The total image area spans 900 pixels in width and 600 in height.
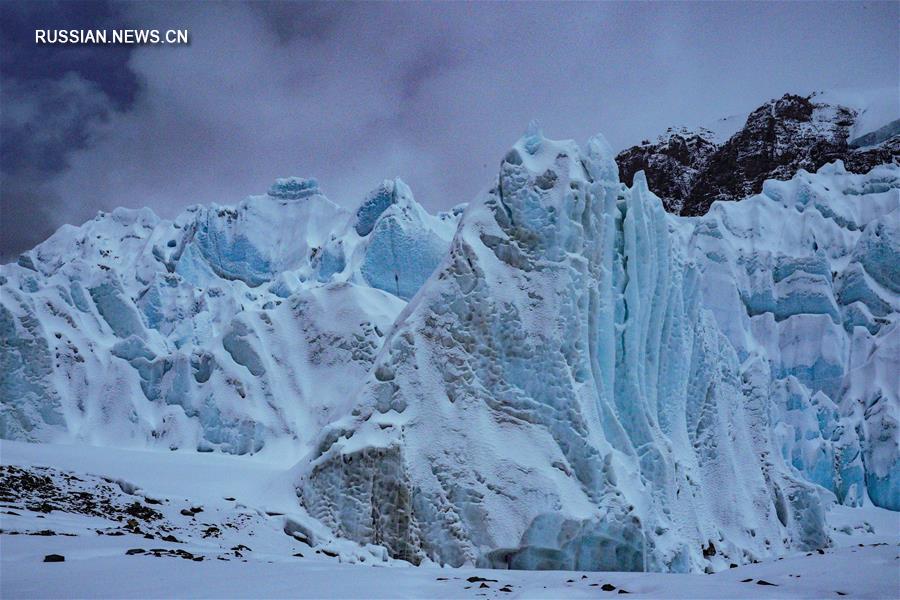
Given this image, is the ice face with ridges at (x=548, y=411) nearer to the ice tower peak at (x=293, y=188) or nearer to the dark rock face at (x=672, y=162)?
the ice tower peak at (x=293, y=188)

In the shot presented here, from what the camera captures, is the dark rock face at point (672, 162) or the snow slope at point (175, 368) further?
the dark rock face at point (672, 162)

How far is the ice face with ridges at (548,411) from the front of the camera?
12.0 m

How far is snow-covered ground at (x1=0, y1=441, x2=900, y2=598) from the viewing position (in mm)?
5574

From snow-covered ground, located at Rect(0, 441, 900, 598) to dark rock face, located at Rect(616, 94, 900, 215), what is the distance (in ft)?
249

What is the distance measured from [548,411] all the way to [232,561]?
704cm

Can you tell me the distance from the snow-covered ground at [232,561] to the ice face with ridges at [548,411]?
136 cm

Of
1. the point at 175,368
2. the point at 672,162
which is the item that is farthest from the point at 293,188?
the point at 672,162

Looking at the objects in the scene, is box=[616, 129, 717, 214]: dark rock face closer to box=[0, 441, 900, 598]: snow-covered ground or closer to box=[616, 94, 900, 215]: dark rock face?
box=[616, 94, 900, 215]: dark rock face

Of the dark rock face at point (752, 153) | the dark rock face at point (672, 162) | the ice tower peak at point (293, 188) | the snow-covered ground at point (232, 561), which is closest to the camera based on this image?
the snow-covered ground at point (232, 561)

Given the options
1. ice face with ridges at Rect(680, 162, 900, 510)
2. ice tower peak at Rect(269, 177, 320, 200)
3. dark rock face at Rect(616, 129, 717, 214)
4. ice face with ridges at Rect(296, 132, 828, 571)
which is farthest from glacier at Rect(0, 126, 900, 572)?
dark rock face at Rect(616, 129, 717, 214)

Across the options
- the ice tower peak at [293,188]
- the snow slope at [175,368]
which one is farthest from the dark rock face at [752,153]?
the snow slope at [175,368]

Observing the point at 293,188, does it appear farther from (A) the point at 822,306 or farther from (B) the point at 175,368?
(A) the point at 822,306

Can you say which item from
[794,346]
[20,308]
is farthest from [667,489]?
[794,346]

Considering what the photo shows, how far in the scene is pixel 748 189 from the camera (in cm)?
8269
